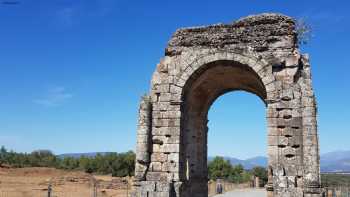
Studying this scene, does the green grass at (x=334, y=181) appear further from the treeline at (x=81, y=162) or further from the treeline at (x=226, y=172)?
the treeline at (x=81, y=162)

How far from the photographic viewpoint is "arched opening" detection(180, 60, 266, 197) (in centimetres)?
1077

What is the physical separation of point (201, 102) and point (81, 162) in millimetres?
36138

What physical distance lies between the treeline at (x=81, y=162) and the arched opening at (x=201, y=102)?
92.7 ft

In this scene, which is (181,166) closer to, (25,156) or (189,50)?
(189,50)

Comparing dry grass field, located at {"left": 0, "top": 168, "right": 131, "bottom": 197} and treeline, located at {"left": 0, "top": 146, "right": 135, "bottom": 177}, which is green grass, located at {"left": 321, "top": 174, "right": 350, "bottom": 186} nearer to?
dry grass field, located at {"left": 0, "top": 168, "right": 131, "bottom": 197}

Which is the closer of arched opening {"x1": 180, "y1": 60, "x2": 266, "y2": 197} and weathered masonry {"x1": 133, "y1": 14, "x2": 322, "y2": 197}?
weathered masonry {"x1": 133, "y1": 14, "x2": 322, "y2": 197}

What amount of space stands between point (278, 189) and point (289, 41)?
3947 mm

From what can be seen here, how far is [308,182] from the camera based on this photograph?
8.95 metres

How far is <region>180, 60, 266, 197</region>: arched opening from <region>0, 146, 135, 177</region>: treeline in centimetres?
2827

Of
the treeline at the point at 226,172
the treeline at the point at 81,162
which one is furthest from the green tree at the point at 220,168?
the treeline at the point at 81,162

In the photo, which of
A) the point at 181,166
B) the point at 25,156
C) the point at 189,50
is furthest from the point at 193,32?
the point at 25,156

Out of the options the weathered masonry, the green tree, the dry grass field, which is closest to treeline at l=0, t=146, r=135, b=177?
the dry grass field

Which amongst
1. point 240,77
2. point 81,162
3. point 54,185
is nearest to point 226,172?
point 81,162

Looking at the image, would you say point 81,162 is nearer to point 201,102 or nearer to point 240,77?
point 201,102
